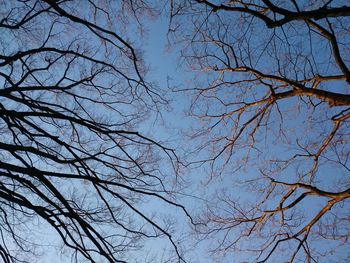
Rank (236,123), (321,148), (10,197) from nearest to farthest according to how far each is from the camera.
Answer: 1. (10,197)
2. (321,148)
3. (236,123)

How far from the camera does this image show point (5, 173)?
415 centimetres

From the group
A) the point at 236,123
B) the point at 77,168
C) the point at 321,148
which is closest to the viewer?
the point at 77,168

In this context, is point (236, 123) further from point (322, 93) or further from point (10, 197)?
point (10, 197)

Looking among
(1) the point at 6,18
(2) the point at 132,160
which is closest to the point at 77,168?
(2) the point at 132,160

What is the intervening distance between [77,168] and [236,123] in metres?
3.62

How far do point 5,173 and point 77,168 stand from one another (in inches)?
38.5

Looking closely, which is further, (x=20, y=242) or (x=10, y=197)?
(x=20, y=242)

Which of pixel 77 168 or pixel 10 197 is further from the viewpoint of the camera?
pixel 77 168

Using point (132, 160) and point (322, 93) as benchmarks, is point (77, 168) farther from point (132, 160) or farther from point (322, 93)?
point (322, 93)

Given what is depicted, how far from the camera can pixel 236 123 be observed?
702cm

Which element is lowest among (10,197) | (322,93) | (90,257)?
(90,257)

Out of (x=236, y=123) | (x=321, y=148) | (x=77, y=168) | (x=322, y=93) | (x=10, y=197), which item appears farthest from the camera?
(x=236, y=123)

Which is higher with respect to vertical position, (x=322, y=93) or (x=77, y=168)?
(x=322, y=93)

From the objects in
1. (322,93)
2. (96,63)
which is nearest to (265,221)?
(322,93)
